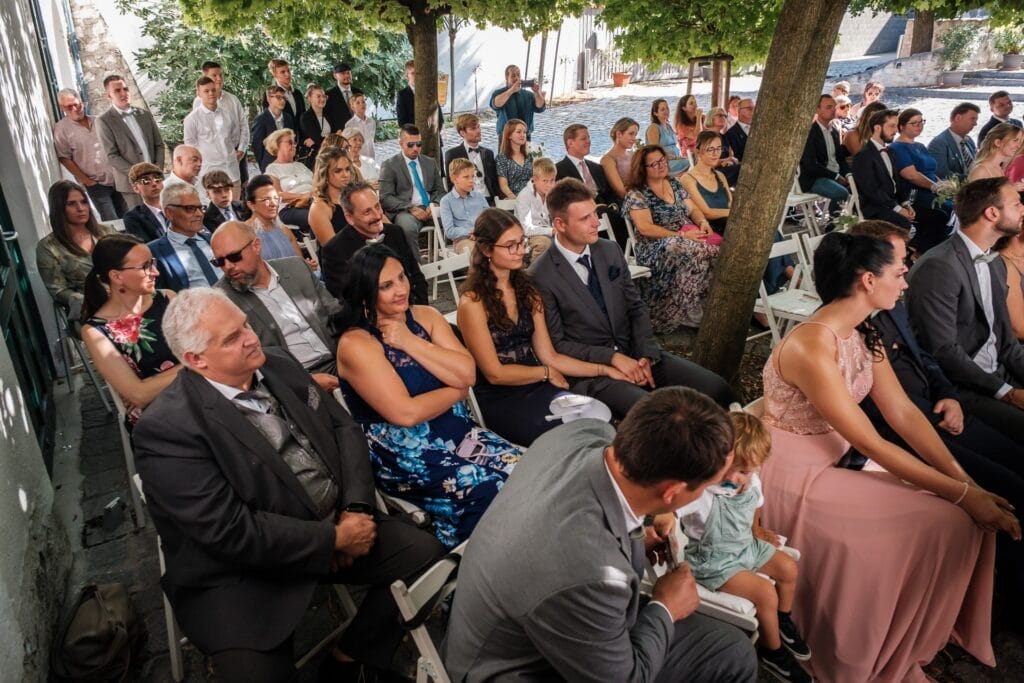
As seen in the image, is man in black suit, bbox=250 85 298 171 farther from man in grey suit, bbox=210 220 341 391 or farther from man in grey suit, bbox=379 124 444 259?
man in grey suit, bbox=210 220 341 391

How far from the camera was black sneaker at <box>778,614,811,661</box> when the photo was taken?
105 inches

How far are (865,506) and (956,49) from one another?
88.2 feet

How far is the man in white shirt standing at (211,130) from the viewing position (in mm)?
8461

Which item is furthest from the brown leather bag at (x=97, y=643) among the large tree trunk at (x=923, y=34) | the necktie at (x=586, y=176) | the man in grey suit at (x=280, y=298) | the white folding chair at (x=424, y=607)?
the large tree trunk at (x=923, y=34)

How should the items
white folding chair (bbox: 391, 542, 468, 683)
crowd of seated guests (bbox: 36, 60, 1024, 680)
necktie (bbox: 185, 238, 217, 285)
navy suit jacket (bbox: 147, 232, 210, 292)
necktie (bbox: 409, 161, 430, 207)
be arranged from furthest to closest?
necktie (bbox: 409, 161, 430, 207)
necktie (bbox: 185, 238, 217, 285)
navy suit jacket (bbox: 147, 232, 210, 292)
crowd of seated guests (bbox: 36, 60, 1024, 680)
white folding chair (bbox: 391, 542, 468, 683)

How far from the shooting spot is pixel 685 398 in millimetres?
1896

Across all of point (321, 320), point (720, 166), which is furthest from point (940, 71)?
point (321, 320)

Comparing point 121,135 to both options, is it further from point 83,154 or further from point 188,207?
point 188,207

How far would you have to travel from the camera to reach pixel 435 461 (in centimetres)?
303

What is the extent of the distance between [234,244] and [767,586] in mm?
3116

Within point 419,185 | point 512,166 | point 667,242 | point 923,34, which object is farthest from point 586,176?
point 923,34

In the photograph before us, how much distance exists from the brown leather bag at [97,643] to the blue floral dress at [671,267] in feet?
14.3

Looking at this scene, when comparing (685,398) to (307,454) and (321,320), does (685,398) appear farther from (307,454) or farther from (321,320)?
(321,320)

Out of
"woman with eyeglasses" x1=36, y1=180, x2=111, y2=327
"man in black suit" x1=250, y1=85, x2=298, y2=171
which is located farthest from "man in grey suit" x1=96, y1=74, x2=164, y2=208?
"woman with eyeglasses" x1=36, y1=180, x2=111, y2=327
